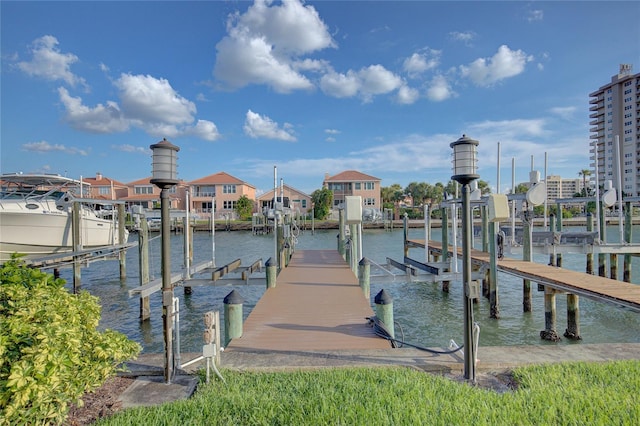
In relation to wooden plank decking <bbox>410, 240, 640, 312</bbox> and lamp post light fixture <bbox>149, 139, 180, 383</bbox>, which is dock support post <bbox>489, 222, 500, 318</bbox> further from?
lamp post light fixture <bbox>149, 139, 180, 383</bbox>

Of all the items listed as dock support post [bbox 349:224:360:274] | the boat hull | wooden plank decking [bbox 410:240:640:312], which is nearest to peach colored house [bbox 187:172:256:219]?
the boat hull

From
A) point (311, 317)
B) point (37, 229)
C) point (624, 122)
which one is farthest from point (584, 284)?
point (624, 122)

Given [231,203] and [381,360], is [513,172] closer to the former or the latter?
[381,360]

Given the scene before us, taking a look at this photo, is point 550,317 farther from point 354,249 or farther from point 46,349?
point 46,349

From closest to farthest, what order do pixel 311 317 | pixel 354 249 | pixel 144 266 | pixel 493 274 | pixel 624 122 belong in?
pixel 311 317
pixel 493 274
pixel 144 266
pixel 354 249
pixel 624 122

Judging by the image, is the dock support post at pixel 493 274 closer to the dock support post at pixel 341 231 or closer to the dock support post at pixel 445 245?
the dock support post at pixel 445 245

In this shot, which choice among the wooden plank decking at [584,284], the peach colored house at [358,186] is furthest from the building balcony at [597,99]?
the wooden plank decking at [584,284]

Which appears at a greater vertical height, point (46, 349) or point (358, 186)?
point (358, 186)

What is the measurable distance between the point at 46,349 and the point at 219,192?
2282 inches

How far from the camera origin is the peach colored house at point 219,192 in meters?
58.0

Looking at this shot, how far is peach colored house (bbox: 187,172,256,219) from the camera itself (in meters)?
58.0

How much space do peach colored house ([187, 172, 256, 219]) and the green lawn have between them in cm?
5581

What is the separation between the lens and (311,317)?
6.64 meters

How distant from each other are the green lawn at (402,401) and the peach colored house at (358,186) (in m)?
53.3
